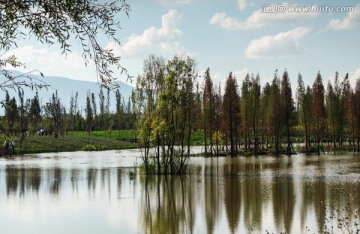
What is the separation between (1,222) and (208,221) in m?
9.45

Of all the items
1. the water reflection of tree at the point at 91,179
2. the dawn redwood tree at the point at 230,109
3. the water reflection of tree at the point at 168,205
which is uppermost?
the dawn redwood tree at the point at 230,109

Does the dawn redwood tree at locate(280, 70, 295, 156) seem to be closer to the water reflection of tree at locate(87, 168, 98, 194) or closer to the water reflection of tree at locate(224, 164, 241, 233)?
the water reflection of tree at locate(87, 168, 98, 194)

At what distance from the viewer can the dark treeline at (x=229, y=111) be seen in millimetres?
41312

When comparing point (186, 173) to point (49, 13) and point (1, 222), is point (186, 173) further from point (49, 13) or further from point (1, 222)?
point (49, 13)

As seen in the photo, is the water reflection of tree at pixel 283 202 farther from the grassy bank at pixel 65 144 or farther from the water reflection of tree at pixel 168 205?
the grassy bank at pixel 65 144

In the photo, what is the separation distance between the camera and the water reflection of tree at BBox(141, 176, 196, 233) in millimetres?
20656

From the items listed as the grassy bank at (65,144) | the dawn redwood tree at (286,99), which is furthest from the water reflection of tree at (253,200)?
the grassy bank at (65,144)

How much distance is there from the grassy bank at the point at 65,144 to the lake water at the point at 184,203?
5011cm

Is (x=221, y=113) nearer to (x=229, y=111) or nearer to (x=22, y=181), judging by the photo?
(x=229, y=111)

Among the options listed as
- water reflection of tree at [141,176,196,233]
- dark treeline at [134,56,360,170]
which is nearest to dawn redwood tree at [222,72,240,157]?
dark treeline at [134,56,360,170]

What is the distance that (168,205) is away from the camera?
26.4 m

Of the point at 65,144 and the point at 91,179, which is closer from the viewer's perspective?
the point at 91,179

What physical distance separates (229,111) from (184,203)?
5504 centimetres

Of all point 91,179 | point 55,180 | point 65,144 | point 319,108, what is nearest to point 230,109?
point 319,108
